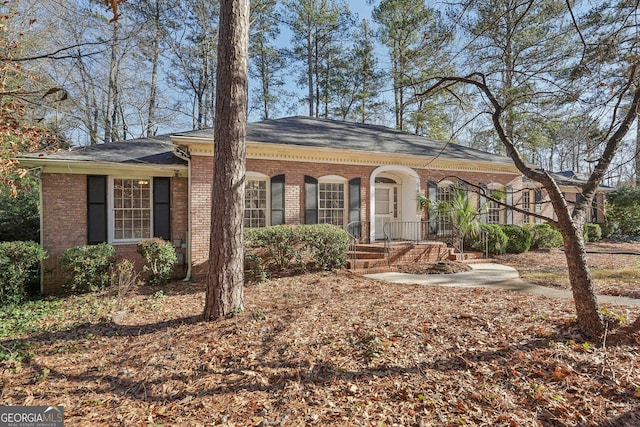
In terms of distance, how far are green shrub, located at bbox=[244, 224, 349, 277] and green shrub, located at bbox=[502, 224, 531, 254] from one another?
7.23 m

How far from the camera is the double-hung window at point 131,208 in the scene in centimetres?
891

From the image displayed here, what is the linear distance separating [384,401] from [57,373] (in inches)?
151

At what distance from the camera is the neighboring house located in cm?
822

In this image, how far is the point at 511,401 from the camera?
291cm

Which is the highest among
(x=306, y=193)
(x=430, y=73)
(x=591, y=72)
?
(x=430, y=73)

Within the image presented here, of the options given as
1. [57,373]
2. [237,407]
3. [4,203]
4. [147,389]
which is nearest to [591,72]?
[237,407]

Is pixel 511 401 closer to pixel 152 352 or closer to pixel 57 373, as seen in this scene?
pixel 152 352

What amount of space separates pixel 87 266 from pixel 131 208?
2216 millimetres

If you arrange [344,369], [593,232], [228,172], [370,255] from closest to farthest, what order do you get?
[344,369]
[228,172]
[370,255]
[593,232]

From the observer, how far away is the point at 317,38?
2242 cm

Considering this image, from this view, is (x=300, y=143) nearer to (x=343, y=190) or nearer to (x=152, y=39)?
(x=343, y=190)

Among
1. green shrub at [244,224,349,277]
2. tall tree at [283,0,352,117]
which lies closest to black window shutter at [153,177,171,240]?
green shrub at [244,224,349,277]

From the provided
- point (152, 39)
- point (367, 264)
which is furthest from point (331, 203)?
point (152, 39)

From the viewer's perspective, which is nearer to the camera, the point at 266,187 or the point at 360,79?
the point at 266,187
